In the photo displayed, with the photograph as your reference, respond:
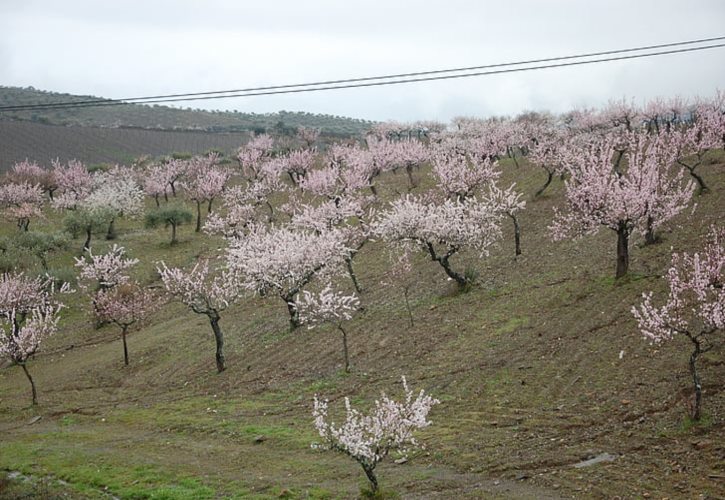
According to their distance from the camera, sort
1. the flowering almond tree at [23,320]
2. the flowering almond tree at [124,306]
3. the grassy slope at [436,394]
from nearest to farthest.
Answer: the grassy slope at [436,394] → the flowering almond tree at [23,320] → the flowering almond tree at [124,306]

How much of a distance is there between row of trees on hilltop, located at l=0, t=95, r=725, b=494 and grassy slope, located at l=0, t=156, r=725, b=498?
1.16 meters

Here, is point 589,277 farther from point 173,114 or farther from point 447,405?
point 173,114

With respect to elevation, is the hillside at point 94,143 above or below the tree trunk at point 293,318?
above

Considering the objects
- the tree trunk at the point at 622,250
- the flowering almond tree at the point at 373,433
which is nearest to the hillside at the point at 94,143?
the tree trunk at the point at 622,250

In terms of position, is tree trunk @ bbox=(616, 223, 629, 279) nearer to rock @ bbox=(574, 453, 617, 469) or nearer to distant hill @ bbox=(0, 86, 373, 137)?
rock @ bbox=(574, 453, 617, 469)

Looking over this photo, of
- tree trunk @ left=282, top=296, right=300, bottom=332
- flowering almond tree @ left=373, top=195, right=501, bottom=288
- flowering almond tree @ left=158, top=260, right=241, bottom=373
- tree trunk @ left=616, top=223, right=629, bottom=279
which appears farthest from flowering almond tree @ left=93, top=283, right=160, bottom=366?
tree trunk @ left=616, top=223, right=629, bottom=279

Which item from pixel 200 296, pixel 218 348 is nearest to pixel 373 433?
pixel 218 348

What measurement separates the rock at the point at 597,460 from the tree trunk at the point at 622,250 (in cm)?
1287

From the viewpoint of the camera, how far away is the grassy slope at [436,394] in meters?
14.9

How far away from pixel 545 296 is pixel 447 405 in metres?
9.24

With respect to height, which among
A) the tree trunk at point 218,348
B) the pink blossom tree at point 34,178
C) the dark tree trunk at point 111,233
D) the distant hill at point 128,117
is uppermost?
the distant hill at point 128,117

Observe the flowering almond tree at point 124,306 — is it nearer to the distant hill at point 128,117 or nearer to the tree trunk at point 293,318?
the tree trunk at point 293,318

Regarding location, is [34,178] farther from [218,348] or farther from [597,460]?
[597,460]

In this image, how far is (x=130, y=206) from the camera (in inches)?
2463
